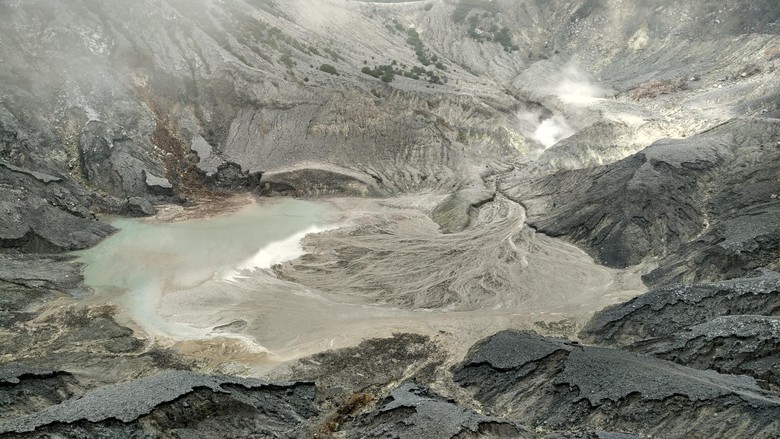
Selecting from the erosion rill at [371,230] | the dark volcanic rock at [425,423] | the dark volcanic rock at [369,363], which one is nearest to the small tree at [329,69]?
the erosion rill at [371,230]

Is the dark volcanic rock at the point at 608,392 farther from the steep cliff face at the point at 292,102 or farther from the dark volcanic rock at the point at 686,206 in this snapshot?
the steep cliff face at the point at 292,102

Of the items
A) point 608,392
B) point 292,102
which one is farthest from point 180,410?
point 292,102

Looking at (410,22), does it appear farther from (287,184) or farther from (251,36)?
(287,184)

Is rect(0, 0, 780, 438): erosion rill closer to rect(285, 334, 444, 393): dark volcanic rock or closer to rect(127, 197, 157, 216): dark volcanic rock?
rect(285, 334, 444, 393): dark volcanic rock

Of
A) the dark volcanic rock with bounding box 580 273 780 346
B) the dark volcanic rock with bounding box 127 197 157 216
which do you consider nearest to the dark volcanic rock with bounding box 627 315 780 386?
the dark volcanic rock with bounding box 580 273 780 346

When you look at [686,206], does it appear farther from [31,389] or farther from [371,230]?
[31,389]

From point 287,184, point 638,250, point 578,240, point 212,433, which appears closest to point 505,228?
point 578,240
